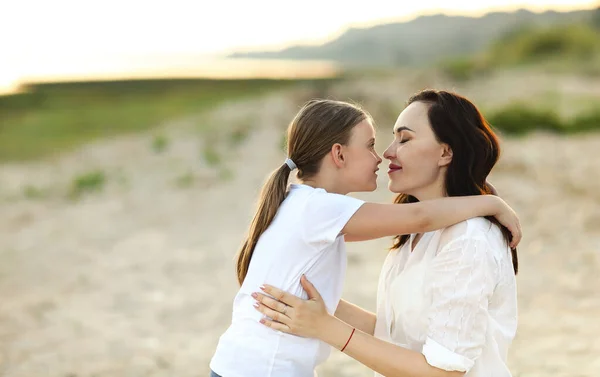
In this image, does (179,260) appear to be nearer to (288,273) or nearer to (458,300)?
(288,273)

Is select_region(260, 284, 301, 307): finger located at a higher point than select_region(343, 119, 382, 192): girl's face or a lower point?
lower

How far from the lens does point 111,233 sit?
406 inches

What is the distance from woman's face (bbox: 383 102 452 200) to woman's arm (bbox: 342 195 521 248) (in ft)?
0.61

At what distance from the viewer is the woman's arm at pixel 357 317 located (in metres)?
2.90

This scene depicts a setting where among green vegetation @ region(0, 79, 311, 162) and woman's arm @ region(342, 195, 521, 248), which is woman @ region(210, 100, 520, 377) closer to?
woman's arm @ region(342, 195, 521, 248)

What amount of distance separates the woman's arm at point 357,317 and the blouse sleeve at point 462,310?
0.55 m

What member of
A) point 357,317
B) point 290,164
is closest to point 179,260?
point 357,317

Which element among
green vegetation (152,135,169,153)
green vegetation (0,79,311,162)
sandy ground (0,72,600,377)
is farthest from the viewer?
green vegetation (0,79,311,162)

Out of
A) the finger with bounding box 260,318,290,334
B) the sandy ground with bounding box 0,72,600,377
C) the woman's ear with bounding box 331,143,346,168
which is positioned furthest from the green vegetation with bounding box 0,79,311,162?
the finger with bounding box 260,318,290,334

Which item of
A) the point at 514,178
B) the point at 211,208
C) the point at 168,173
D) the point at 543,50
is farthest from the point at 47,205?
the point at 543,50

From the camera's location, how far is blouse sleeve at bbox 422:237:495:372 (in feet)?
7.58

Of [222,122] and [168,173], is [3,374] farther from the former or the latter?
[222,122]

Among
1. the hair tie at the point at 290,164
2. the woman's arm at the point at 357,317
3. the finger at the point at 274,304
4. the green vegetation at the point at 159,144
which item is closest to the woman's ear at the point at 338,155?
the hair tie at the point at 290,164

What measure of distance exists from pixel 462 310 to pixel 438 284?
117 millimetres
